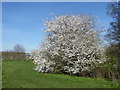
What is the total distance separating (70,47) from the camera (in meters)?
11.9

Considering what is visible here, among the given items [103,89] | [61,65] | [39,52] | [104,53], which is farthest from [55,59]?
[103,89]

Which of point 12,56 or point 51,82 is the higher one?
point 12,56

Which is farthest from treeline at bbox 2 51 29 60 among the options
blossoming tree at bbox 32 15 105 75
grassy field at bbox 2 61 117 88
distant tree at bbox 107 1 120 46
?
grassy field at bbox 2 61 117 88

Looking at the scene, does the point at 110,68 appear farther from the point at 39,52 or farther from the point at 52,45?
the point at 39,52

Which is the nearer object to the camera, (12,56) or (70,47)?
(70,47)

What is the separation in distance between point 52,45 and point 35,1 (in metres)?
3.48

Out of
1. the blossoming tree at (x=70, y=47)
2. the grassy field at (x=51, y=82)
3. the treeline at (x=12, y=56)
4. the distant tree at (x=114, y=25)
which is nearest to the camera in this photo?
the grassy field at (x=51, y=82)

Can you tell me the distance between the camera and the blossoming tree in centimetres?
1155

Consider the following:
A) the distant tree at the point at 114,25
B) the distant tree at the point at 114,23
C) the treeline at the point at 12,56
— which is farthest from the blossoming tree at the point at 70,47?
the treeline at the point at 12,56

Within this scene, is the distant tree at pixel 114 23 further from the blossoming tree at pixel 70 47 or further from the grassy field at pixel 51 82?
the grassy field at pixel 51 82

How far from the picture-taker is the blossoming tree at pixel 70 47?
11.5 m

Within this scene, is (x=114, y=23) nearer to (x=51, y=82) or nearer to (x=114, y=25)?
(x=114, y=25)

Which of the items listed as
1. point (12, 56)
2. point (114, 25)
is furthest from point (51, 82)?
point (12, 56)

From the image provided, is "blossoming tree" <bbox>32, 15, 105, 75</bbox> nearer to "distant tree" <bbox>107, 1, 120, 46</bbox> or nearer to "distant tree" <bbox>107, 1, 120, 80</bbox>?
"distant tree" <bbox>107, 1, 120, 80</bbox>
